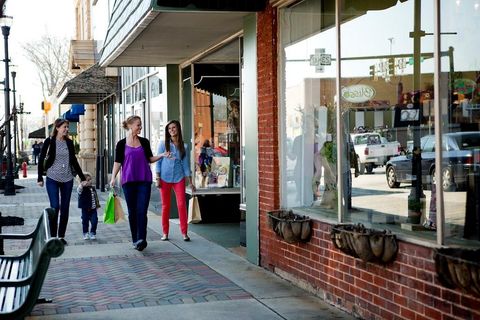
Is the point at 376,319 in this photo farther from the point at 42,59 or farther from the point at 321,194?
the point at 42,59

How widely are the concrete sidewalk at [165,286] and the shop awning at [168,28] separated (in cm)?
292

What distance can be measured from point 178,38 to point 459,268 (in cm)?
715

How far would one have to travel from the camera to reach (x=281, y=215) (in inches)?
310

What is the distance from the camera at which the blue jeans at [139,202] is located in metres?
10.1

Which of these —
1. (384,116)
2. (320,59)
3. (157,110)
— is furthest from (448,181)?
Result: (157,110)

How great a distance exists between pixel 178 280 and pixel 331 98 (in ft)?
8.35

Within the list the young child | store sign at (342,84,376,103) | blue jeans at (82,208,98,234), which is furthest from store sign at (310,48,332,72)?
blue jeans at (82,208,98,234)

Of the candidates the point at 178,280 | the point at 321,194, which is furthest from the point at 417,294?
the point at 178,280

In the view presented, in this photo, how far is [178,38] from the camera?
1088 cm

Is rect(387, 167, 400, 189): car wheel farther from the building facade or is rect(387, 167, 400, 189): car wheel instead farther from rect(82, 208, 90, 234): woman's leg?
rect(82, 208, 90, 234): woman's leg

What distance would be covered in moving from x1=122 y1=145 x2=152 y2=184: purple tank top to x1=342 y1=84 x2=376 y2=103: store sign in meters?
3.92

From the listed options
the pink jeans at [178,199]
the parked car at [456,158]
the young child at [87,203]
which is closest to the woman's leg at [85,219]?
the young child at [87,203]

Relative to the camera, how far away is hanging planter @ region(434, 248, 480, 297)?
4371 mm

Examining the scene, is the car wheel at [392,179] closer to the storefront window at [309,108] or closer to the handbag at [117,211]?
the storefront window at [309,108]
